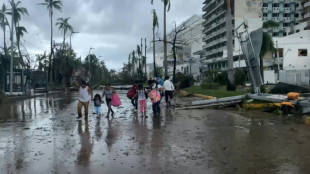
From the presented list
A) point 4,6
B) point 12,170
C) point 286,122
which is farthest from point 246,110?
point 4,6

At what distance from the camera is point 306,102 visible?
13844mm

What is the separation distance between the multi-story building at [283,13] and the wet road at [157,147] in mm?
102693

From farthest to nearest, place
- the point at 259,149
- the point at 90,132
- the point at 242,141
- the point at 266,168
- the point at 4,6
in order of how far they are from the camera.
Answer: the point at 4,6
the point at 90,132
the point at 242,141
the point at 259,149
the point at 266,168

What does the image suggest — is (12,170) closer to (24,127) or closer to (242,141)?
(242,141)

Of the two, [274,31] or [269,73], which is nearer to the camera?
[269,73]

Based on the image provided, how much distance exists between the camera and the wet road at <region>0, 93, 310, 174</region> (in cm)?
659

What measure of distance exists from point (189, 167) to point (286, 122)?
22.7ft

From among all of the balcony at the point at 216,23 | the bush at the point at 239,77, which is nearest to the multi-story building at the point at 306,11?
the balcony at the point at 216,23

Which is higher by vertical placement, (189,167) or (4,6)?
(4,6)

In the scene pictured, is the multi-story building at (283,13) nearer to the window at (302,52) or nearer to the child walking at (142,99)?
the window at (302,52)

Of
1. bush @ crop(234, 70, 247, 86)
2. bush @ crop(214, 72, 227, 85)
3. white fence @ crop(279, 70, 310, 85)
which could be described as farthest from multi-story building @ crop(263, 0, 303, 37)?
bush @ crop(234, 70, 247, 86)

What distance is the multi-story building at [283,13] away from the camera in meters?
109

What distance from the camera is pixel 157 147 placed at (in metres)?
8.34

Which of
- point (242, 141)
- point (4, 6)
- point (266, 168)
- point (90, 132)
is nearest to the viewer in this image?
point (266, 168)
